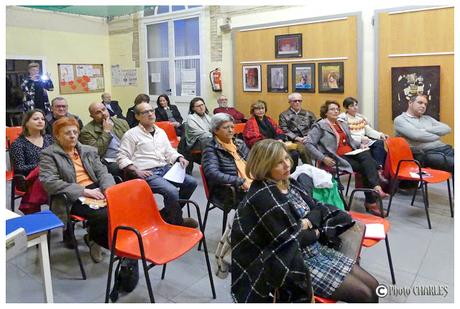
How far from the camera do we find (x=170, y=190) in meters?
3.26

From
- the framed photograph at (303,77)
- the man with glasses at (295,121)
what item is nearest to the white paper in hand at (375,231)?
the man with glasses at (295,121)

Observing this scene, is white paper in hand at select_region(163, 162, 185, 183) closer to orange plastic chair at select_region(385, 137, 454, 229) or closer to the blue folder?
the blue folder

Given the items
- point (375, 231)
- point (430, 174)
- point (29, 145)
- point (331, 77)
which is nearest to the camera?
point (375, 231)

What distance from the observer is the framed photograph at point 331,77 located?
638 cm

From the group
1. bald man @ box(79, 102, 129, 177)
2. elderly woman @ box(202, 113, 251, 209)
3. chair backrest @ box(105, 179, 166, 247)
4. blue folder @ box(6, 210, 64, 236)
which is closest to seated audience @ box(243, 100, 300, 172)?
elderly woman @ box(202, 113, 251, 209)

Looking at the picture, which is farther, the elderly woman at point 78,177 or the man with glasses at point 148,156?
the man with glasses at point 148,156

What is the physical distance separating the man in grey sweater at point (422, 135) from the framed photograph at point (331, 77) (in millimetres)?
2104

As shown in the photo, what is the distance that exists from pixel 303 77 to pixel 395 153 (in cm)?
314

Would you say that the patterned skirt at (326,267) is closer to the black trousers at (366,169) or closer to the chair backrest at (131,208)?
the chair backrest at (131,208)

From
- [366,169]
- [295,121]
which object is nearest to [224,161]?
[366,169]

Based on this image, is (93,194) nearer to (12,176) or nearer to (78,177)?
(78,177)

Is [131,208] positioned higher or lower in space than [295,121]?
lower

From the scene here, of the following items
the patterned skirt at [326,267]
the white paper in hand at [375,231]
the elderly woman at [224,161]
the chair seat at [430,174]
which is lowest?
the patterned skirt at [326,267]

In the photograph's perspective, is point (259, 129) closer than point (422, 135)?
No
